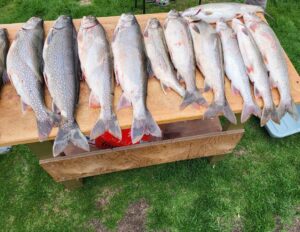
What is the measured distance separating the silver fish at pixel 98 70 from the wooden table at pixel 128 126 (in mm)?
61

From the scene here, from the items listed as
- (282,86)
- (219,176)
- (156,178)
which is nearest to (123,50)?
(282,86)

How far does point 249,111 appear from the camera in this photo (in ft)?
6.93

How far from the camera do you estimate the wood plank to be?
7.88 feet

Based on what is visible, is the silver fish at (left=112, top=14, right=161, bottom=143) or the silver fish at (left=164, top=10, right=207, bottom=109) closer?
the silver fish at (left=112, top=14, right=161, bottom=143)

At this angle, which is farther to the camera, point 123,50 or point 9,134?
point 123,50

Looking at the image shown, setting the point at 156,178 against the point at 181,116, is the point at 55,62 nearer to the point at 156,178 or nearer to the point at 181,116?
the point at 181,116

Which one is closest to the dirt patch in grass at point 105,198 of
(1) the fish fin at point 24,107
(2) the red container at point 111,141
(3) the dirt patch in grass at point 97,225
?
(3) the dirt patch in grass at point 97,225

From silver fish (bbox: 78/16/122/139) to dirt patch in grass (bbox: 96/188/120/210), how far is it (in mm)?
1160

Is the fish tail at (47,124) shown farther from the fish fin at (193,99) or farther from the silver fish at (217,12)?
the silver fish at (217,12)

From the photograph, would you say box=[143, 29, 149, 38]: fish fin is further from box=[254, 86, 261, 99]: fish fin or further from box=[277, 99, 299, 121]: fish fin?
box=[277, 99, 299, 121]: fish fin

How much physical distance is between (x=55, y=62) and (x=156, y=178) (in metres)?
1.47

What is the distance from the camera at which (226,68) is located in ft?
7.53

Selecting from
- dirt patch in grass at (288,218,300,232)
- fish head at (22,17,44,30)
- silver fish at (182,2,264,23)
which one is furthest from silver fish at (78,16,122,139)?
dirt patch in grass at (288,218,300,232)

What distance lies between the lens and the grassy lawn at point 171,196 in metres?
2.78
